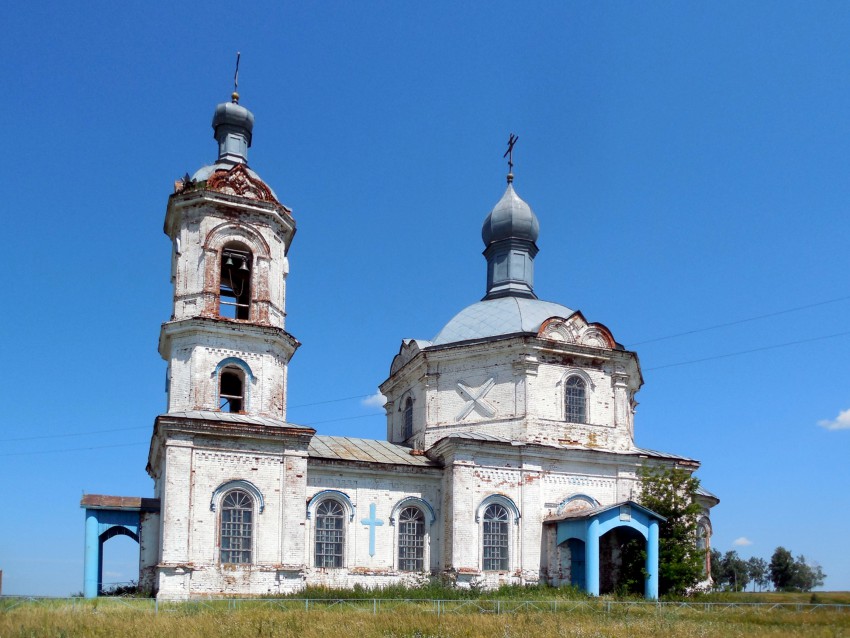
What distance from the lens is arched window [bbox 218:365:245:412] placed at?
22.6 metres

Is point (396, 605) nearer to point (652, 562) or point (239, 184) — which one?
point (652, 562)

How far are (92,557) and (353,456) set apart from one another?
7007 millimetres

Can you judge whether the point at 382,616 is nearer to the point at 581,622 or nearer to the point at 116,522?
the point at 581,622

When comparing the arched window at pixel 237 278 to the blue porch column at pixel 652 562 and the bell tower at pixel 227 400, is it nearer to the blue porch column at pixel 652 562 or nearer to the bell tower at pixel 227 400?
the bell tower at pixel 227 400

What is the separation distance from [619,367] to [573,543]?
5528 millimetres

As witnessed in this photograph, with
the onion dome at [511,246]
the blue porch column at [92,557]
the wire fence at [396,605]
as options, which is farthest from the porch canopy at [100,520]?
the onion dome at [511,246]

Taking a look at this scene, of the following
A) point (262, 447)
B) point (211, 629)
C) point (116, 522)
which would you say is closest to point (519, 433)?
point (262, 447)

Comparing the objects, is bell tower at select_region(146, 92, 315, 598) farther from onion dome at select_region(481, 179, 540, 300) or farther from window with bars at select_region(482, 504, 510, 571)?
onion dome at select_region(481, 179, 540, 300)

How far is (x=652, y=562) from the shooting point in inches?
902

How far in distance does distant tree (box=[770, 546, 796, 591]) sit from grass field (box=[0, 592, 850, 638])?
27232 millimetres

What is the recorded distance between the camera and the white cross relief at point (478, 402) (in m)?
25.5

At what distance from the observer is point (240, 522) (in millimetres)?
21047

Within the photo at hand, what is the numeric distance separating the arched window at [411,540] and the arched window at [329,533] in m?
1.69

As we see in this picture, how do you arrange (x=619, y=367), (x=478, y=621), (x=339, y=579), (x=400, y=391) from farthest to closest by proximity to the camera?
(x=400, y=391) → (x=619, y=367) → (x=339, y=579) → (x=478, y=621)
